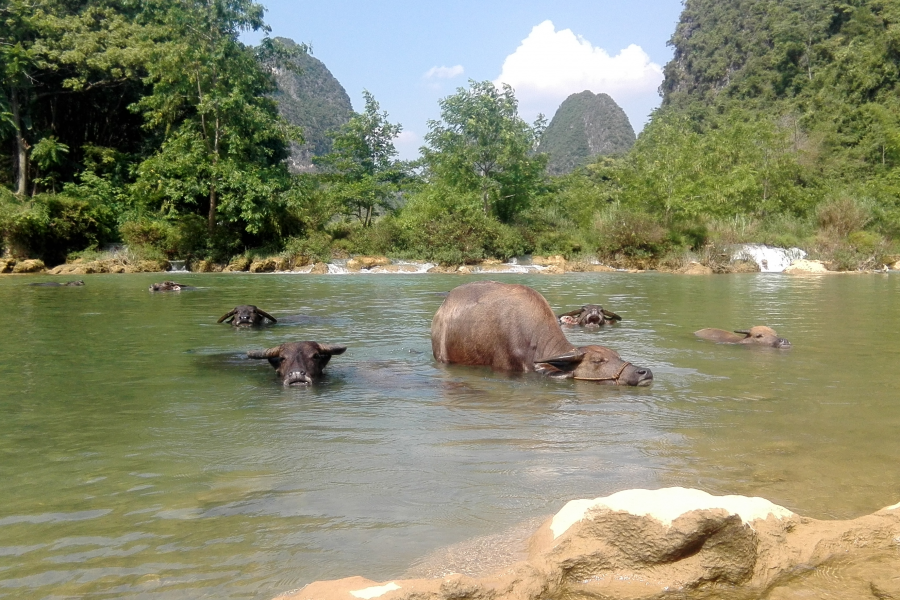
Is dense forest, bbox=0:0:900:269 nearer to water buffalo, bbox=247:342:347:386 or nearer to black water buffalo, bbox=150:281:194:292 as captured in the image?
black water buffalo, bbox=150:281:194:292

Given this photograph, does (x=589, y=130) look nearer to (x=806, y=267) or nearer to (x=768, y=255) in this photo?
(x=768, y=255)

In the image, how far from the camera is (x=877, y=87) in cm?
6550

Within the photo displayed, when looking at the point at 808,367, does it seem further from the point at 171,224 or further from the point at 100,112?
the point at 100,112

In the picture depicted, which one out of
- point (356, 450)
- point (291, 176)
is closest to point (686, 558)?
point (356, 450)

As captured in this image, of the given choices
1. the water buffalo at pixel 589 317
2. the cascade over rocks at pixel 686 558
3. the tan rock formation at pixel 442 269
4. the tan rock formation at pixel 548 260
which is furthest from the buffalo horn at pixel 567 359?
the tan rock formation at pixel 548 260

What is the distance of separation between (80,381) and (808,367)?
8332mm

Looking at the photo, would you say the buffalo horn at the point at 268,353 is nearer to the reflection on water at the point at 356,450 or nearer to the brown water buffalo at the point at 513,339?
the reflection on water at the point at 356,450

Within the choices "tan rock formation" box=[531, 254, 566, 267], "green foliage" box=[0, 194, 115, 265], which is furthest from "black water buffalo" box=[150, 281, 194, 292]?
"tan rock formation" box=[531, 254, 566, 267]

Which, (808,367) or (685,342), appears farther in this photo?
(685,342)

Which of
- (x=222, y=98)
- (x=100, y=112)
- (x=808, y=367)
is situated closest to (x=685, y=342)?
(x=808, y=367)

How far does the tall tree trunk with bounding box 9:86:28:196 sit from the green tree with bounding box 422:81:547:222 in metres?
25.1

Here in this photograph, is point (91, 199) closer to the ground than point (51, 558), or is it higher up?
higher up

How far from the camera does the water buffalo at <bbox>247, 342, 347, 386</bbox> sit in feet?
24.9

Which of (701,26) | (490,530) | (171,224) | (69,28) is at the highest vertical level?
(701,26)
